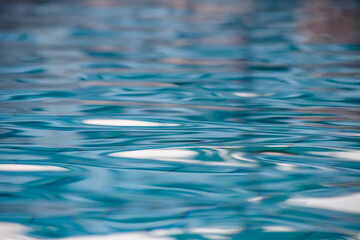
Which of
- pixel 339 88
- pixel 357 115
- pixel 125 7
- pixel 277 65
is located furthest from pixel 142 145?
pixel 125 7

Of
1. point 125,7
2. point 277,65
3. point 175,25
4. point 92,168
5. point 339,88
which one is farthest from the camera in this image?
point 125,7

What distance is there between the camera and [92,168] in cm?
68

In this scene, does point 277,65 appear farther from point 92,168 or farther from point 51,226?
point 51,226

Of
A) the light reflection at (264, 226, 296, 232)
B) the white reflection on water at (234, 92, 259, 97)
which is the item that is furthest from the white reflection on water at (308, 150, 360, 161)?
the white reflection on water at (234, 92, 259, 97)

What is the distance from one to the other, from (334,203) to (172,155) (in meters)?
0.26

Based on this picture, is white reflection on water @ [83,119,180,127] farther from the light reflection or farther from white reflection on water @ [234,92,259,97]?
A: the light reflection

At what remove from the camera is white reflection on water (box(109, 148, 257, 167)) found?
2.29 feet

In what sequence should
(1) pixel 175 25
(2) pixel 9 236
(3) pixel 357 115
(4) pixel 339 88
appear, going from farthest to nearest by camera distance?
(1) pixel 175 25 < (4) pixel 339 88 < (3) pixel 357 115 < (2) pixel 9 236

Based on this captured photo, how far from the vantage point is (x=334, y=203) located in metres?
0.59

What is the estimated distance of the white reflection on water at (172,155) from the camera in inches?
27.5

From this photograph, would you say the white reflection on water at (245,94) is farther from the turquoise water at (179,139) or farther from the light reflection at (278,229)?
the light reflection at (278,229)

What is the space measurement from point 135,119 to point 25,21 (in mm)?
1575

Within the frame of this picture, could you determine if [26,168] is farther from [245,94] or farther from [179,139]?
[245,94]

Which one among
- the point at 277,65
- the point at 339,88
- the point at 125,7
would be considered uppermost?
the point at 125,7
